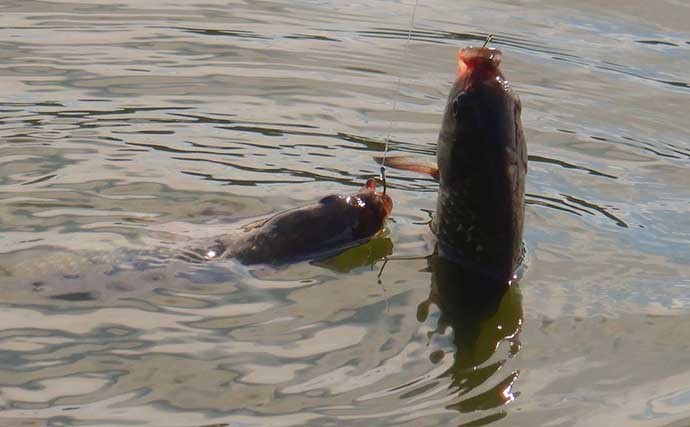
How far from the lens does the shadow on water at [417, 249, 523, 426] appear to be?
14.5ft

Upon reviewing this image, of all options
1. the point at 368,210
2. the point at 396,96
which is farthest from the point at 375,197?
the point at 396,96

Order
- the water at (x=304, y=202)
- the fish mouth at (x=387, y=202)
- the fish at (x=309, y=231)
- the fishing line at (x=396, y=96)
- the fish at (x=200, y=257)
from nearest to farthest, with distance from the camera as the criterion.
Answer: the water at (x=304, y=202) → the fish at (x=200, y=257) → the fish at (x=309, y=231) → the fish mouth at (x=387, y=202) → the fishing line at (x=396, y=96)

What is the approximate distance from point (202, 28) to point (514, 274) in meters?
4.11

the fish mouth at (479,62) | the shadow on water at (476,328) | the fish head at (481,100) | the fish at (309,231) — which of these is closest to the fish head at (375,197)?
the fish at (309,231)

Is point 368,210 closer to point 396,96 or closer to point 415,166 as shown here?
point 415,166

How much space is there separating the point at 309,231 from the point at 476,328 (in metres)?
0.86

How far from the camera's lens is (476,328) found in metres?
4.97

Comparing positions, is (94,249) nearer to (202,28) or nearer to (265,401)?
(265,401)

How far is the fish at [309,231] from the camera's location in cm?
533

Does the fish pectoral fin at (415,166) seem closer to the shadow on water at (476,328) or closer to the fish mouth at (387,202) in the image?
the fish mouth at (387,202)

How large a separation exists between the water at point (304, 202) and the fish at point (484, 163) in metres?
0.19

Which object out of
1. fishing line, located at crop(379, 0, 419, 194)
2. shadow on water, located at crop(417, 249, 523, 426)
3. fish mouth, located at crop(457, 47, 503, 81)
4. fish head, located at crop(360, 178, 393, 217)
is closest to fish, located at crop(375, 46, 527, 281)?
fish mouth, located at crop(457, 47, 503, 81)

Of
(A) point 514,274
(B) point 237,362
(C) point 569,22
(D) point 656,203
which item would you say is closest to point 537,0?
(C) point 569,22

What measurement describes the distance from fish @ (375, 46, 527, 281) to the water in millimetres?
193
